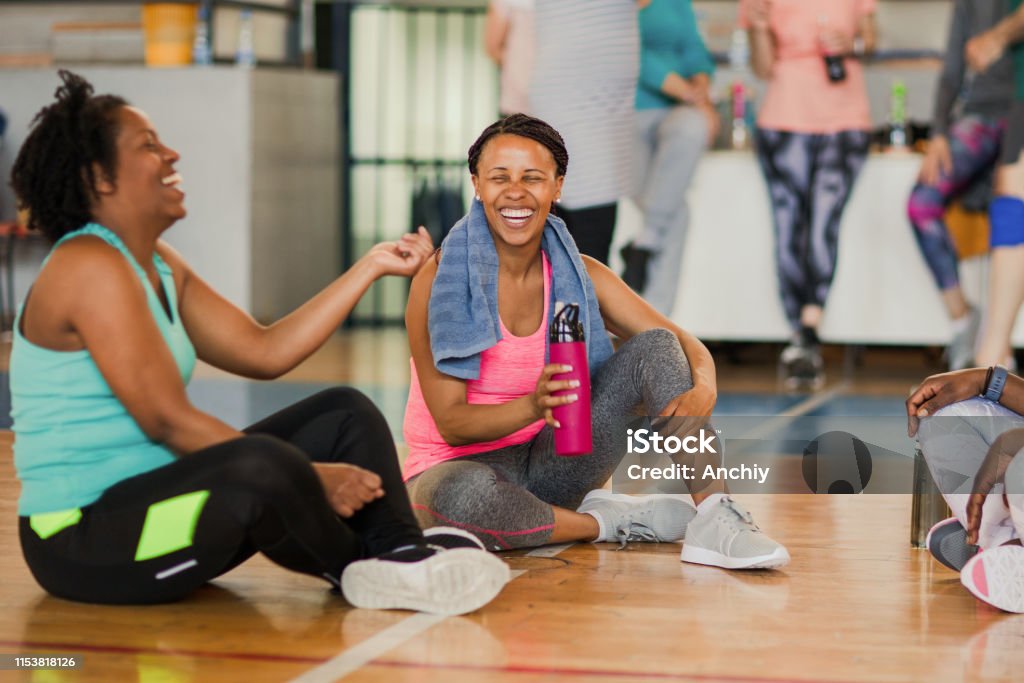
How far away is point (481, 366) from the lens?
264cm

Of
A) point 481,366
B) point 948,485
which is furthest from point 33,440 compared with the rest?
point 948,485

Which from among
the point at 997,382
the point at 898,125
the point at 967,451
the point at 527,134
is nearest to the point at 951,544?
the point at 967,451

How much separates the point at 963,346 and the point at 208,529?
4.17 meters

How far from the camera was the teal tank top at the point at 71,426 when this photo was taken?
208cm

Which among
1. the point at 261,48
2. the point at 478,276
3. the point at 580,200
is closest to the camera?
the point at 478,276

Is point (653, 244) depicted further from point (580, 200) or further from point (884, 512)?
point (884, 512)

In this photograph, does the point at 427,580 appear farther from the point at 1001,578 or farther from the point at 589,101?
the point at 589,101

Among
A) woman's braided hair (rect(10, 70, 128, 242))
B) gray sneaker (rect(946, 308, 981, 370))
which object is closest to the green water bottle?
gray sneaker (rect(946, 308, 981, 370))

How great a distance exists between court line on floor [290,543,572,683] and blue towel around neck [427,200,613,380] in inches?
22.7

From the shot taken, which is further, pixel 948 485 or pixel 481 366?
pixel 481 366

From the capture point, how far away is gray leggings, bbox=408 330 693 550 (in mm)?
2533

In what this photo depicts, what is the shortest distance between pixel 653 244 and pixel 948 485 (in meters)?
3.31

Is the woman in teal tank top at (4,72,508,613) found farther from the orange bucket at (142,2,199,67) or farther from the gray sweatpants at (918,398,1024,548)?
the orange bucket at (142,2,199,67)

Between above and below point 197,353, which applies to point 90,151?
above
